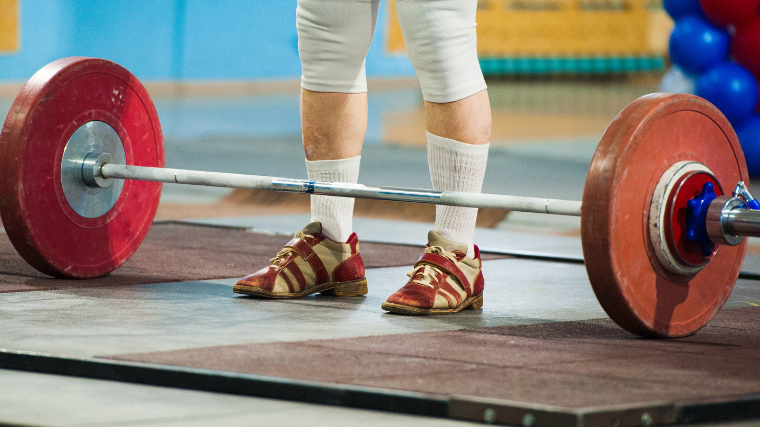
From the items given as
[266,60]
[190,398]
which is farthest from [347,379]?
[266,60]

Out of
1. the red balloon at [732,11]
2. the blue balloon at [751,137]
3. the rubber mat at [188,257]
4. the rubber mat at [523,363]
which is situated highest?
the red balloon at [732,11]

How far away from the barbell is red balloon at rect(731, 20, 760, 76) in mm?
2792

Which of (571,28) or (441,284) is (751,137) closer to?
(441,284)

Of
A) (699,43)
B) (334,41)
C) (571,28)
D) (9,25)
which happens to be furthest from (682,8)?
(571,28)

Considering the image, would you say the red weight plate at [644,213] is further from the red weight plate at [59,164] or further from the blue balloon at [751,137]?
the blue balloon at [751,137]

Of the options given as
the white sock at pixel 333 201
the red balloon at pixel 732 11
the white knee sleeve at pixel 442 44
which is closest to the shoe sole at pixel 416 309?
the white sock at pixel 333 201

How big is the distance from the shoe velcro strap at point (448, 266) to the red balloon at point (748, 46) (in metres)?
2.92

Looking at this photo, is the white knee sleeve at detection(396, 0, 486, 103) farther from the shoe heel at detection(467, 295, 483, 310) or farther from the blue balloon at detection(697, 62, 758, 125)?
the blue balloon at detection(697, 62, 758, 125)

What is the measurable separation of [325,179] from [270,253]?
0.58 m

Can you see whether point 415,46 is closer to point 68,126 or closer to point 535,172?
point 68,126

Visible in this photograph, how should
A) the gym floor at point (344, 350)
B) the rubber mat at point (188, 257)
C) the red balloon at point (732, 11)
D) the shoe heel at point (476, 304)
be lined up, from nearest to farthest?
the gym floor at point (344, 350) → the shoe heel at point (476, 304) → the rubber mat at point (188, 257) → the red balloon at point (732, 11)

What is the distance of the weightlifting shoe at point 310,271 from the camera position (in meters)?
1.82

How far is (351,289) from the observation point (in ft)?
6.18

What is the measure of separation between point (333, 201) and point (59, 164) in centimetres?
52
